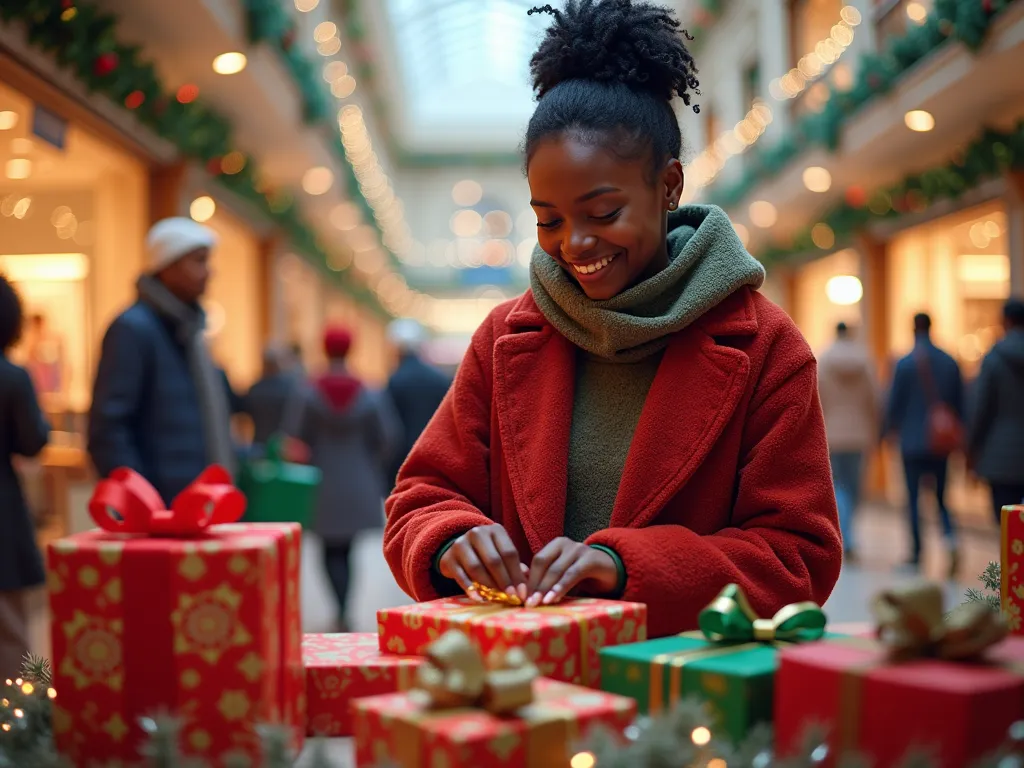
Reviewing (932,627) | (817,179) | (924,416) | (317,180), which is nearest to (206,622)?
(932,627)

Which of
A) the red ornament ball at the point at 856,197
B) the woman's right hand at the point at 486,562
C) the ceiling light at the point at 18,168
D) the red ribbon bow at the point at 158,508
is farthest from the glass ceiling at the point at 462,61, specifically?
the red ribbon bow at the point at 158,508

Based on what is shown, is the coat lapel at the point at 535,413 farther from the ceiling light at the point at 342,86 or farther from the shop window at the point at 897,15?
the ceiling light at the point at 342,86

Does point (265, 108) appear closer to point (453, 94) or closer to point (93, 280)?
point (93, 280)

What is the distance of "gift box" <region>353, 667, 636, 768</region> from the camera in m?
0.97

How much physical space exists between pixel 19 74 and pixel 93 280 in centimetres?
356

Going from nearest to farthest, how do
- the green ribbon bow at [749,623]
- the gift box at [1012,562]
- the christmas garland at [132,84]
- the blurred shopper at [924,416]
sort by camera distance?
the green ribbon bow at [749,623] → the gift box at [1012,562] → the christmas garland at [132,84] → the blurred shopper at [924,416]

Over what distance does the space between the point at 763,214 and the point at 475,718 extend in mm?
16534

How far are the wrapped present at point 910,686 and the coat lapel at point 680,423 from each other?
569 millimetres

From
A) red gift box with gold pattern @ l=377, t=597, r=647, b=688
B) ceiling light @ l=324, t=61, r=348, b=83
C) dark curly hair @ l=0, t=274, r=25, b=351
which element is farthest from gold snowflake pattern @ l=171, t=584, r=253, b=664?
ceiling light @ l=324, t=61, r=348, b=83

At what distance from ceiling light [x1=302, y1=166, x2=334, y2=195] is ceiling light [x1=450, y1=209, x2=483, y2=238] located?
2489 cm

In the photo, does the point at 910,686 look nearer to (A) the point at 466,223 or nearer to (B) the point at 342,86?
(B) the point at 342,86

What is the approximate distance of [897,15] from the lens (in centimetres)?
1128

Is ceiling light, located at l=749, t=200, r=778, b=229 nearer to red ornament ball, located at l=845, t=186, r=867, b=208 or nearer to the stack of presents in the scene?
red ornament ball, located at l=845, t=186, r=867, b=208

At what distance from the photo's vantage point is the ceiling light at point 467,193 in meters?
40.6
